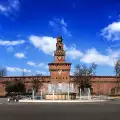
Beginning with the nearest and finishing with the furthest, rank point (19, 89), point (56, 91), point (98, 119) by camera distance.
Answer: point (98, 119) < point (56, 91) < point (19, 89)

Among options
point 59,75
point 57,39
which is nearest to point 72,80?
point 59,75

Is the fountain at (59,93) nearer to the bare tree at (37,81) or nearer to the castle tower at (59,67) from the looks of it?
the bare tree at (37,81)

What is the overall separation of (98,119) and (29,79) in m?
99.5

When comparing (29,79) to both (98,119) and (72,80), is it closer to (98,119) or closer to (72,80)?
(72,80)

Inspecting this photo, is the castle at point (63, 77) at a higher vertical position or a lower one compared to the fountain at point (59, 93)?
higher

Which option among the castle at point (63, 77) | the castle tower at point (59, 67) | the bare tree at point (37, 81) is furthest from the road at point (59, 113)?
the castle tower at point (59, 67)

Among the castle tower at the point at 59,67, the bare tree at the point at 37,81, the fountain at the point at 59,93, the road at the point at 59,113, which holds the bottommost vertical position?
the road at the point at 59,113

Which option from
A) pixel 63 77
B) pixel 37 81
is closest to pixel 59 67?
pixel 63 77

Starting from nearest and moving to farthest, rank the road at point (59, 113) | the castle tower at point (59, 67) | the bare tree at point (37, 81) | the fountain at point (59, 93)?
the road at point (59, 113) → the fountain at point (59, 93) → the bare tree at point (37, 81) → the castle tower at point (59, 67)

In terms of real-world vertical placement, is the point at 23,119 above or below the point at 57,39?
below

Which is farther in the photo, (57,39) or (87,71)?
(57,39)

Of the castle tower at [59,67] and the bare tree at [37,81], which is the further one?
the castle tower at [59,67]

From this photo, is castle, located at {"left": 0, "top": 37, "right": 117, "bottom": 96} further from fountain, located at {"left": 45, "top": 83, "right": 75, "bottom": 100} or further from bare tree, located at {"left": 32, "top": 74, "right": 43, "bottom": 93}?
fountain, located at {"left": 45, "top": 83, "right": 75, "bottom": 100}

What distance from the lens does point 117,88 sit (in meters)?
111
